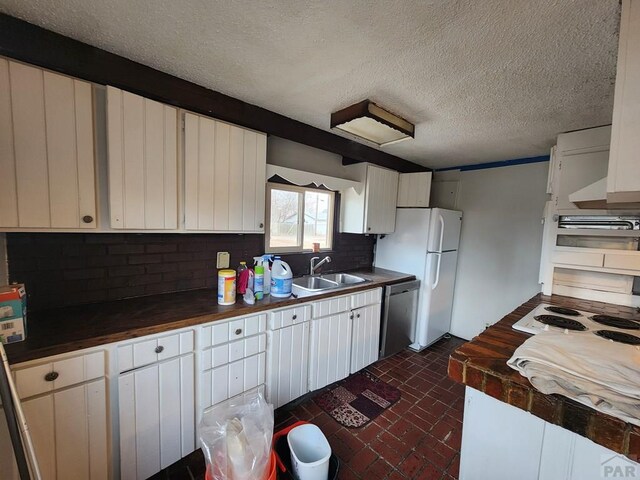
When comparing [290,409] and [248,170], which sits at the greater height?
[248,170]

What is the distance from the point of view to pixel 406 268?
123 inches

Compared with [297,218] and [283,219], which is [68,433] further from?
[297,218]

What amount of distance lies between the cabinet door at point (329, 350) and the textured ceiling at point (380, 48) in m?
1.68

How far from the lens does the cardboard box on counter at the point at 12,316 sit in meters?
1.08

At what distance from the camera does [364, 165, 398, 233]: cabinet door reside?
2820 millimetres

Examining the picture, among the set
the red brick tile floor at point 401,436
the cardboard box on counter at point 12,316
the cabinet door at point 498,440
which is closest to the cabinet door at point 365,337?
the red brick tile floor at point 401,436

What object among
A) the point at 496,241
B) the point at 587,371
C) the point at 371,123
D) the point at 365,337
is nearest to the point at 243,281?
the point at 365,337

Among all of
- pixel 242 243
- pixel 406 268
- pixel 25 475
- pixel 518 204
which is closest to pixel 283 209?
pixel 242 243

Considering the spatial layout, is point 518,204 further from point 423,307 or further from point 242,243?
point 242,243

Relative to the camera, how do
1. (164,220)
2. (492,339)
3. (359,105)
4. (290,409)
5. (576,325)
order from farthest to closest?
(290,409) → (359,105) → (164,220) → (576,325) → (492,339)

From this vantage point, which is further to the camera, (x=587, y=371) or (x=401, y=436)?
(x=401, y=436)

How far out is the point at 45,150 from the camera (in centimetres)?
123

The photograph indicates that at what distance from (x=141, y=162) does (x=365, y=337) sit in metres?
2.27

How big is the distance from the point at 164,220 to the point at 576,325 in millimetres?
2389
